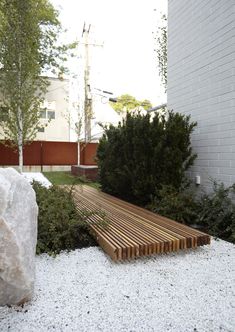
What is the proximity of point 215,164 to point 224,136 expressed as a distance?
1.48 ft

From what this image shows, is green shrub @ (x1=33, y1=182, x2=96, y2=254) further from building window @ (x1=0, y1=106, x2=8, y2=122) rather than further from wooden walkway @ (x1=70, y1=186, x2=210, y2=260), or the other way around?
building window @ (x1=0, y1=106, x2=8, y2=122)

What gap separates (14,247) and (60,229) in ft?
3.91

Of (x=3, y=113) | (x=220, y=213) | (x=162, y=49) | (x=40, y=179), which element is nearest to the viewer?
(x=220, y=213)

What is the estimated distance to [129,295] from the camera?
6.94ft

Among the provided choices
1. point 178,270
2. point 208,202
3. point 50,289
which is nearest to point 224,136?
point 208,202

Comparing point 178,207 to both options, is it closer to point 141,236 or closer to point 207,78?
point 141,236

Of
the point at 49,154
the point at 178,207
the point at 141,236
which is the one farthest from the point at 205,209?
the point at 49,154

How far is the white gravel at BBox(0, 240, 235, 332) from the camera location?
180 centimetres

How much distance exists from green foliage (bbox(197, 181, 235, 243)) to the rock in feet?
7.95

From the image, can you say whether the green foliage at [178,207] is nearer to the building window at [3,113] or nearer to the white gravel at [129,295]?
the white gravel at [129,295]

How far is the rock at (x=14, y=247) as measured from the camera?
1875mm

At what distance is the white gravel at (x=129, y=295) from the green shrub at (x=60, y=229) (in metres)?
0.16

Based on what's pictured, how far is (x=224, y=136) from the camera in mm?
4160

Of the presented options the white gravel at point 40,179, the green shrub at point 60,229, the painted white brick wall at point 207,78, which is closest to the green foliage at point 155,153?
the painted white brick wall at point 207,78
